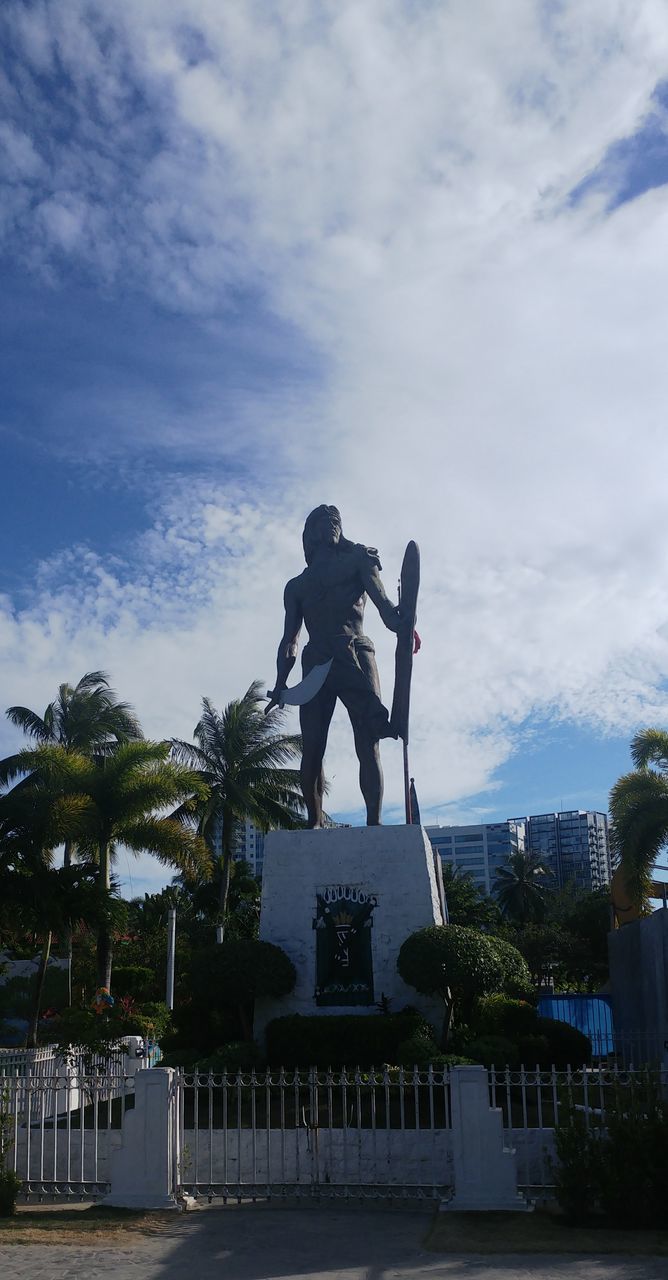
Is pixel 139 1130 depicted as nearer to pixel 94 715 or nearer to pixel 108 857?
pixel 108 857

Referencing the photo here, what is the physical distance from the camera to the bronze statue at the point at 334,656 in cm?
1647

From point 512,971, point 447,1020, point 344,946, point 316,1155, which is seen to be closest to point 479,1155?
point 316,1155

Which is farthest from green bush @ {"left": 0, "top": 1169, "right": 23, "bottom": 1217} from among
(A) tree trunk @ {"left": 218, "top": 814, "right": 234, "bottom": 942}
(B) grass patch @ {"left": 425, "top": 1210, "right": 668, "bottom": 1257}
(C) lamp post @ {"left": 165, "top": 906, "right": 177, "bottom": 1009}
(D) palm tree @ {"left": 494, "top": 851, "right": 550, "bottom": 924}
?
(D) palm tree @ {"left": 494, "top": 851, "right": 550, "bottom": 924}

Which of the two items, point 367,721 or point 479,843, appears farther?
point 479,843

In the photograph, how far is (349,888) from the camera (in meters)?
15.2

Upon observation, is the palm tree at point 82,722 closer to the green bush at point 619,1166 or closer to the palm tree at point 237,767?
the palm tree at point 237,767

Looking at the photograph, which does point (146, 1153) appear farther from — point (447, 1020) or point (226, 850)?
point (226, 850)

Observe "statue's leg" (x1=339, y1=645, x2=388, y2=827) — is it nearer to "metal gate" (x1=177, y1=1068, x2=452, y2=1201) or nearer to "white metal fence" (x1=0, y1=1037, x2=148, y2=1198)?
"metal gate" (x1=177, y1=1068, x2=452, y2=1201)

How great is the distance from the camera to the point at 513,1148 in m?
9.23

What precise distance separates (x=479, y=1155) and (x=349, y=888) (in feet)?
21.1

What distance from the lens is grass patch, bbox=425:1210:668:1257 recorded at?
7.71 meters

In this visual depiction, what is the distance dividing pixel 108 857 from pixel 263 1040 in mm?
9306

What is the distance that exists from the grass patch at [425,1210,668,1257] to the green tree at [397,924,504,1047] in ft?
16.2

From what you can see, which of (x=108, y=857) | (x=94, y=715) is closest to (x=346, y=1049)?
(x=108, y=857)
